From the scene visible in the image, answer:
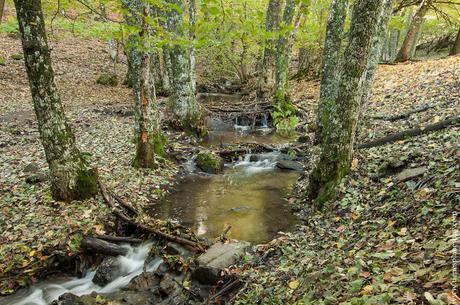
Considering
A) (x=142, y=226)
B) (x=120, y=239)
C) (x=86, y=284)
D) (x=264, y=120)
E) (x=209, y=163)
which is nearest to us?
(x=86, y=284)

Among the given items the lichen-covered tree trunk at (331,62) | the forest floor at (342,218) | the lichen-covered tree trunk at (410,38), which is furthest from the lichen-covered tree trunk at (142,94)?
the lichen-covered tree trunk at (410,38)

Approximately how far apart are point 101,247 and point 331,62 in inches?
349

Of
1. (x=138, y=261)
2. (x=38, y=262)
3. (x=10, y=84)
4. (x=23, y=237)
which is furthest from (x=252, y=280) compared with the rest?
(x=10, y=84)

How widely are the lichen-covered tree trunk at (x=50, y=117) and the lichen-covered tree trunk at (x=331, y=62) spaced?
294 inches

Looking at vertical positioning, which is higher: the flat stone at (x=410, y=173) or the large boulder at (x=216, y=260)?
the flat stone at (x=410, y=173)

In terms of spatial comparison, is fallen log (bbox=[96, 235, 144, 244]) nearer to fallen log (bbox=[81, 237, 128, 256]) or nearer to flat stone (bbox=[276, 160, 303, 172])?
fallen log (bbox=[81, 237, 128, 256])

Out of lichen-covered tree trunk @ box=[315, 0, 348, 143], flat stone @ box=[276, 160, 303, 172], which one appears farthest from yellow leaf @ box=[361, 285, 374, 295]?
lichen-covered tree trunk @ box=[315, 0, 348, 143]

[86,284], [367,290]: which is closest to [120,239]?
[86,284]

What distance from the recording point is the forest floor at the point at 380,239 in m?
3.57

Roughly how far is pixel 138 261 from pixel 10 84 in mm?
19311

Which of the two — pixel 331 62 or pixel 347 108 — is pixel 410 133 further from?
pixel 331 62

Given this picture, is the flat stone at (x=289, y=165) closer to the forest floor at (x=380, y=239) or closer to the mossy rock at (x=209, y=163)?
the forest floor at (x=380, y=239)

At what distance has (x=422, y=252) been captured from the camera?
3.95m

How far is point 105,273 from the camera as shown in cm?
620
